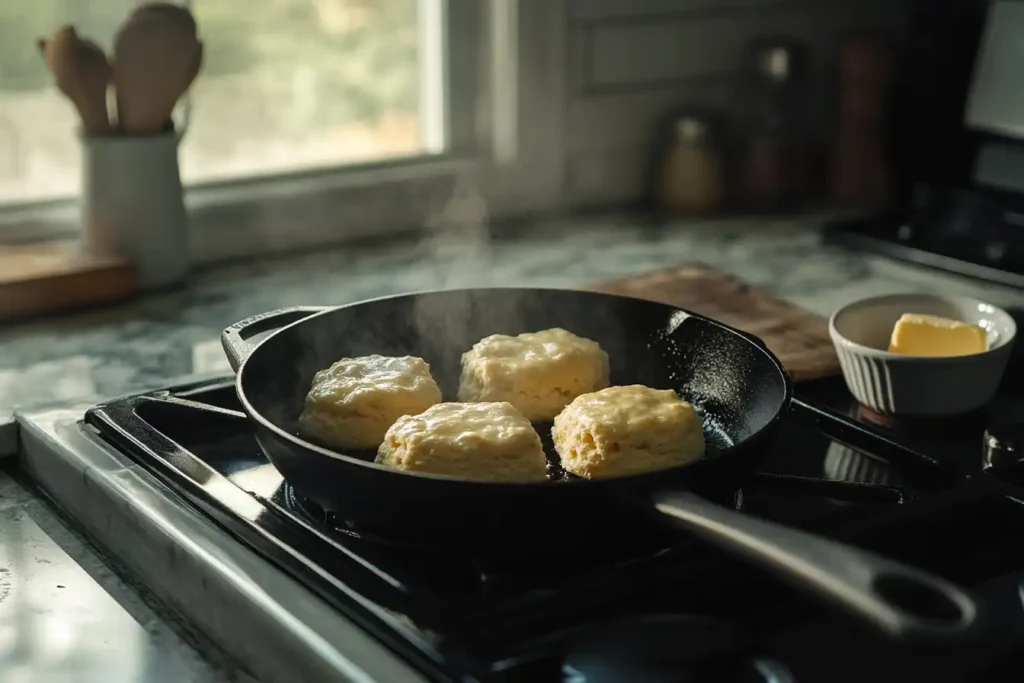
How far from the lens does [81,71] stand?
1.40 meters

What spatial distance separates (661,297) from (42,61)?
2.66ft

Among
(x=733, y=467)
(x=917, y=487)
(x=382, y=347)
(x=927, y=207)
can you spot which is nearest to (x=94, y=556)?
(x=382, y=347)

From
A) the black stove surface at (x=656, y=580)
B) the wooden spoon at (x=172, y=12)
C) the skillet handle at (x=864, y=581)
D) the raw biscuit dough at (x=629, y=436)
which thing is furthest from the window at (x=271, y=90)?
the skillet handle at (x=864, y=581)

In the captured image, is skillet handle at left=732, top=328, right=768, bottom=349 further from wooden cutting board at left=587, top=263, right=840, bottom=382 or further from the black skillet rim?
wooden cutting board at left=587, top=263, right=840, bottom=382

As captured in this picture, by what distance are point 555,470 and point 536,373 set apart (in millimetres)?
109

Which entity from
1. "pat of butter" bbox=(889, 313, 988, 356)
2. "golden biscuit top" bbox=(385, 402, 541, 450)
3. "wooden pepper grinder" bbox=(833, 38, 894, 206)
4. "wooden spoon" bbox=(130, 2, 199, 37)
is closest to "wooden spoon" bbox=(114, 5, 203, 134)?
"wooden spoon" bbox=(130, 2, 199, 37)

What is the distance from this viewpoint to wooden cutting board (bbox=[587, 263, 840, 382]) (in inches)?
48.0

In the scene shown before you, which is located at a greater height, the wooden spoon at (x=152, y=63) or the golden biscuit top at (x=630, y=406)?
the wooden spoon at (x=152, y=63)

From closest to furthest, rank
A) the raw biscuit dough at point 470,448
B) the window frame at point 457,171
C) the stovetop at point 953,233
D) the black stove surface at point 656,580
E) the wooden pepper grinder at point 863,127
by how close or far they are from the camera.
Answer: the black stove surface at point 656,580 → the raw biscuit dough at point 470,448 → the stovetop at point 953,233 → the window frame at point 457,171 → the wooden pepper grinder at point 863,127

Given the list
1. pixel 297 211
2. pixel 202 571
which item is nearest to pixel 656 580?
pixel 202 571

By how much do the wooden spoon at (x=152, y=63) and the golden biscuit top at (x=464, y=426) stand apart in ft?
2.32

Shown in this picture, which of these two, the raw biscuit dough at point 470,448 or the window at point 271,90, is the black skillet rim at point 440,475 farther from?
the window at point 271,90

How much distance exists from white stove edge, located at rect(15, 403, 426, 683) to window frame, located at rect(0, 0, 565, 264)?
2.17 ft

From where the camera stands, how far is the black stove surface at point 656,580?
2.32 feet
